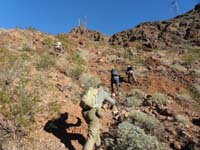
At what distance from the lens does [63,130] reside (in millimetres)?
9844

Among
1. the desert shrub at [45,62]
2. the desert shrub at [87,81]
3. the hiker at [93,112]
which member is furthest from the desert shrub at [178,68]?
the hiker at [93,112]

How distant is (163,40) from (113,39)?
497cm

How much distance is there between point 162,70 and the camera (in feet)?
68.4

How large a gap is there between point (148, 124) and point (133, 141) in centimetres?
186

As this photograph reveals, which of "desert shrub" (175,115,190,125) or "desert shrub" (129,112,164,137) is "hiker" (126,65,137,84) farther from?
"desert shrub" (129,112,164,137)

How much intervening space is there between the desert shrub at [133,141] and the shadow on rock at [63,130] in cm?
92

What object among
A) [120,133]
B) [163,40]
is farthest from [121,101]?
[163,40]

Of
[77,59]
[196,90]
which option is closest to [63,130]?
[77,59]

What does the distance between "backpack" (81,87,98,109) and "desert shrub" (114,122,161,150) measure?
41.7 inches

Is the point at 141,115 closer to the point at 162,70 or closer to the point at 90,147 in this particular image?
the point at 90,147

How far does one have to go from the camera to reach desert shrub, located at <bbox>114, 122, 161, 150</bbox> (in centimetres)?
883

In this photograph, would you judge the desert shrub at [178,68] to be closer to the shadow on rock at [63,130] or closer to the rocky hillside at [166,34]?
the rocky hillside at [166,34]

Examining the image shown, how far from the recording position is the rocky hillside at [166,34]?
112 ft

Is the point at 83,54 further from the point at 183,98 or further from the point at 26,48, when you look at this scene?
the point at 183,98
